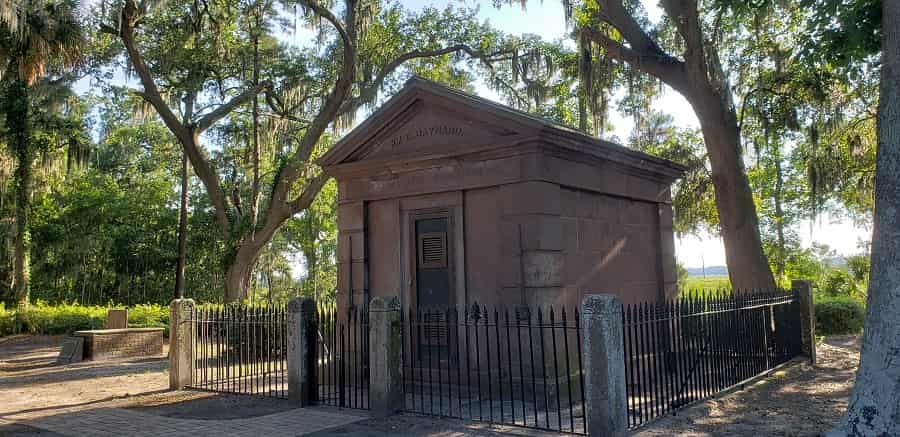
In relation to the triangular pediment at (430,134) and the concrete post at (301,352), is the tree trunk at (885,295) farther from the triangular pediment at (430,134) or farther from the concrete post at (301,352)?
the concrete post at (301,352)

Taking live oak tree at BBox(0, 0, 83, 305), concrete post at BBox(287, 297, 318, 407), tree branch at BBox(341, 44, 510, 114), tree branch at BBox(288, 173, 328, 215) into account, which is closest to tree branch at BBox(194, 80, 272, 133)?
tree branch at BBox(341, 44, 510, 114)

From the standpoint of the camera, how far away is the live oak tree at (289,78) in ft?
67.6

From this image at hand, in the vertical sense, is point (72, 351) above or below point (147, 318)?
below

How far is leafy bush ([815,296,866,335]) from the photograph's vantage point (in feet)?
58.3

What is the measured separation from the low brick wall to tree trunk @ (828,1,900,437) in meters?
15.9

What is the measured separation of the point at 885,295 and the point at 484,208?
4998 millimetres

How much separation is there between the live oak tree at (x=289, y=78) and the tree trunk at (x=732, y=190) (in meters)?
10.9

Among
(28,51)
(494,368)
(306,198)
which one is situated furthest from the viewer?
(306,198)

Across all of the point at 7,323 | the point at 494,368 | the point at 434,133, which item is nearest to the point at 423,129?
the point at 434,133

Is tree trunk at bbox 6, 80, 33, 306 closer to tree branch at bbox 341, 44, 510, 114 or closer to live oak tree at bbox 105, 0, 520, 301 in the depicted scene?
live oak tree at bbox 105, 0, 520, 301

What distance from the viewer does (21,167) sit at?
2100 cm

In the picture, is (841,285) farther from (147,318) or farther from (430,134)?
(147,318)

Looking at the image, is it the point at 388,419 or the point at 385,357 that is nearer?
the point at 388,419

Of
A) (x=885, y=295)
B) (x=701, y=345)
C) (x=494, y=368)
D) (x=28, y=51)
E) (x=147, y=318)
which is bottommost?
(x=494, y=368)
